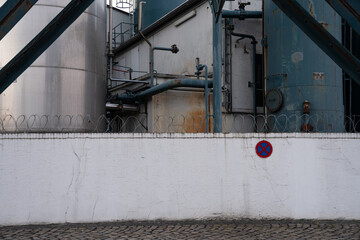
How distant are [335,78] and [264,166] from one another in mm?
3869

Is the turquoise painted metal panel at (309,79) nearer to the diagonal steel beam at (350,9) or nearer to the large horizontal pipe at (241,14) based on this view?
the large horizontal pipe at (241,14)

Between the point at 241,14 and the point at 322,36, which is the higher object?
the point at 241,14

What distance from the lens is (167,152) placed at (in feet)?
23.0

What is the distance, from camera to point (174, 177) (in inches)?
275

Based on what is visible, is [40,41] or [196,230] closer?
[40,41]

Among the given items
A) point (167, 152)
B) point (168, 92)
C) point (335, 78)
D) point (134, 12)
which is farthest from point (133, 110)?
point (134, 12)

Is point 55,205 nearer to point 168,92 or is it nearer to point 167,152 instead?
point 167,152

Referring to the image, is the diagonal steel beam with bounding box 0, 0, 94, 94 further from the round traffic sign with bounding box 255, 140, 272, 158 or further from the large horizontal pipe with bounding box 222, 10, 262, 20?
the large horizontal pipe with bounding box 222, 10, 262, 20

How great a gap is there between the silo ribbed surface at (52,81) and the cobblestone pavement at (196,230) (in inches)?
106

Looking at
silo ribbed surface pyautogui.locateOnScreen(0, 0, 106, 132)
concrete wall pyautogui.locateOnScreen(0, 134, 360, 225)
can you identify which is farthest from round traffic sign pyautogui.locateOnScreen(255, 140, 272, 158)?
silo ribbed surface pyautogui.locateOnScreen(0, 0, 106, 132)

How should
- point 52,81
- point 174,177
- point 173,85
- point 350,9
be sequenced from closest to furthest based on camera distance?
point 350,9, point 174,177, point 52,81, point 173,85

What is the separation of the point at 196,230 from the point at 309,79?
16.9 ft

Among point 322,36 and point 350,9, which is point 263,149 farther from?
point 350,9

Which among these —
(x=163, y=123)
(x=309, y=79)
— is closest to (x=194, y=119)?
(x=163, y=123)
